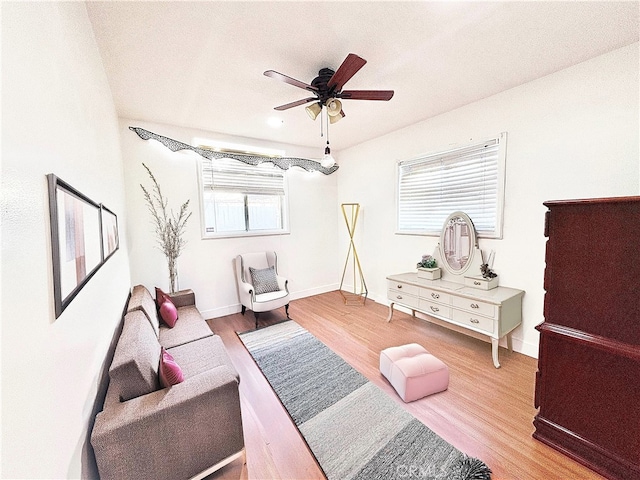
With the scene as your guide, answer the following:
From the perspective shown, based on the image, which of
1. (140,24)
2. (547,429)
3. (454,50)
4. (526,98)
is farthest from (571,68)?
(140,24)

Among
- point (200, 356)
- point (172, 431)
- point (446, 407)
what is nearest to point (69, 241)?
point (172, 431)

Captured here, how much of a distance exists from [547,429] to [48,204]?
280 cm

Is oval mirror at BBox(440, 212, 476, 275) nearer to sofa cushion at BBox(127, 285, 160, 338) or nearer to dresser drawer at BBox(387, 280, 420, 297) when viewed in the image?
dresser drawer at BBox(387, 280, 420, 297)

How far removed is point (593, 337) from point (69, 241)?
261 centimetres

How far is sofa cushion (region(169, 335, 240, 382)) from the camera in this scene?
184 centimetres

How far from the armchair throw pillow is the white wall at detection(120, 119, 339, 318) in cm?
49

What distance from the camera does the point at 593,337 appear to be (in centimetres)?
142

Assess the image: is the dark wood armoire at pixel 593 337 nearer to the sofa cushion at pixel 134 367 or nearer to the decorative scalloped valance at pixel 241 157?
the sofa cushion at pixel 134 367

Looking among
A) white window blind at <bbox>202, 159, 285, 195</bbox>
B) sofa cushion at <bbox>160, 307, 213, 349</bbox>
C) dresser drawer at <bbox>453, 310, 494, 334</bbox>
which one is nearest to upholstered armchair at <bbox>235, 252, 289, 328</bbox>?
sofa cushion at <bbox>160, 307, 213, 349</bbox>

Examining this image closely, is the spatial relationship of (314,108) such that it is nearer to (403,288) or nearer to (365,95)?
(365,95)

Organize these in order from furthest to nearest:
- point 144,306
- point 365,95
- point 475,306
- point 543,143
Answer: point 475,306 < point 543,143 < point 144,306 < point 365,95

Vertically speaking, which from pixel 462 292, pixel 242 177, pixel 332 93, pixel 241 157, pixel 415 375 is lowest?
pixel 415 375

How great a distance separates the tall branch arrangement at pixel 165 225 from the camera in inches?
129

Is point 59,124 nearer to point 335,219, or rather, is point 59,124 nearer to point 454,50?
point 454,50
